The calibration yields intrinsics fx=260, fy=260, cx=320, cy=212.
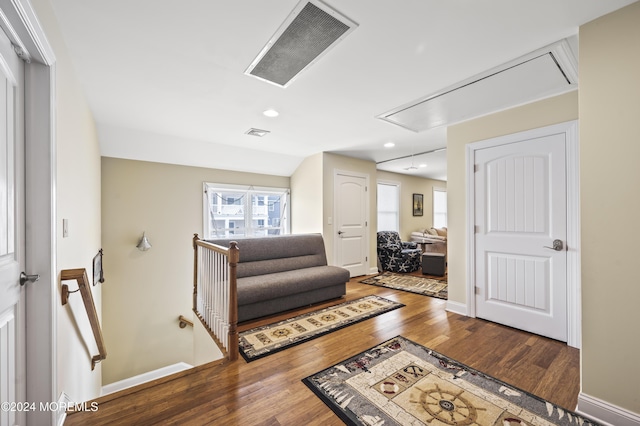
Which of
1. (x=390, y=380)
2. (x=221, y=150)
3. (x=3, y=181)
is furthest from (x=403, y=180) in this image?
(x=3, y=181)

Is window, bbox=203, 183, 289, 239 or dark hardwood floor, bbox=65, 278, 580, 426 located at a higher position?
window, bbox=203, 183, 289, 239

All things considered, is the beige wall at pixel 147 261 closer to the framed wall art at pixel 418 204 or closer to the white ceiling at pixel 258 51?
the white ceiling at pixel 258 51

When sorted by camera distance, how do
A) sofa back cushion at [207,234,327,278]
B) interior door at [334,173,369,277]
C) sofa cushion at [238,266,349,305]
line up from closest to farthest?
sofa cushion at [238,266,349,305], sofa back cushion at [207,234,327,278], interior door at [334,173,369,277]

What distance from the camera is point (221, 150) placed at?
442 centimetres

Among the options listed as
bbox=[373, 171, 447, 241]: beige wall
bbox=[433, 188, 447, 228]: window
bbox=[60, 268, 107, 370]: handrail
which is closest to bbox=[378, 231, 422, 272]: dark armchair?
bbox=[373, 171, 447, 241]: beige wall

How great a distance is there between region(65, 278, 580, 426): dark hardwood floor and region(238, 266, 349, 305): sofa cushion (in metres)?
0.32

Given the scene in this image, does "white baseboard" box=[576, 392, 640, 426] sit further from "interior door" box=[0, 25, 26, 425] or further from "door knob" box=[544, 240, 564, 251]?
"interior door" box=[0, 25, 26, 425]

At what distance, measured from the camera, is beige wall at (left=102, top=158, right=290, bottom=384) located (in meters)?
3.85

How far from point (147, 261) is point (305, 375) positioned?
3409 mm

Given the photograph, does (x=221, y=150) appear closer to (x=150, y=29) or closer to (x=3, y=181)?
(x=150, y=29)

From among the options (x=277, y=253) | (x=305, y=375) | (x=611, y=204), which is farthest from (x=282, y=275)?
(x=611, y=204)

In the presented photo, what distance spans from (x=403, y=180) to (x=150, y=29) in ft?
20.8

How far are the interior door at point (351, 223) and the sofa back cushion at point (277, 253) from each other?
0.74 meters

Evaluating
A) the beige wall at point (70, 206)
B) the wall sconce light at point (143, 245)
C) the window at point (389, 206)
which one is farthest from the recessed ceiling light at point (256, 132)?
the window at point (389, 206)
